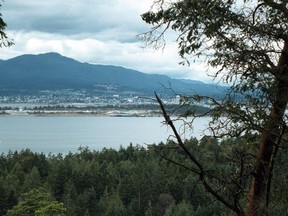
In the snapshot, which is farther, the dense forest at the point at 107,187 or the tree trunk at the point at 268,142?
the dense forest at the point at 107,187

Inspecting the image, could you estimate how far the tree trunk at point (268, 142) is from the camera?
433 centimetres

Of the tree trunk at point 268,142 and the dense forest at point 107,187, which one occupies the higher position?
the tree trunk at point 268,142

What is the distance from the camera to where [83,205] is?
113 feet

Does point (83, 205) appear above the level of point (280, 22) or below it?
below

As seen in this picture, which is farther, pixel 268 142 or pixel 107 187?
pixel 107 187

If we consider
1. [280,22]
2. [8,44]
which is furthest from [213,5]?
[8,44]

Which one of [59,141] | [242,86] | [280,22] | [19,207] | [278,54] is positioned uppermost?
[280,22]

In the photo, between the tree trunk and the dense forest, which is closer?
the tree trunk

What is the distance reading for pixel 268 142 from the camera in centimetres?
455

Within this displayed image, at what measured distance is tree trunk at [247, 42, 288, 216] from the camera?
4.33 metres

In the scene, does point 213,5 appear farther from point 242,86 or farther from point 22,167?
point 22,167

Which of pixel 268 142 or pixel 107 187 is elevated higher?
pixel 268 142

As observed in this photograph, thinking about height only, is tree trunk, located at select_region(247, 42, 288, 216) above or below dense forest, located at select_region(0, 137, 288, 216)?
above

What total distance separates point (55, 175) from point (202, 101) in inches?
1438
